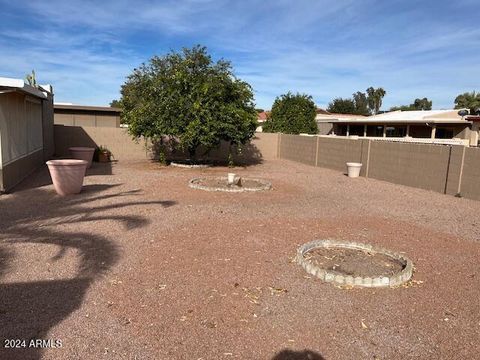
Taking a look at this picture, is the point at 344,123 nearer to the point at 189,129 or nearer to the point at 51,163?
the point at 189,129

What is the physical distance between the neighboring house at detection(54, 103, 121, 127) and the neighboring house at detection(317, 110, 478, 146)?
19.9 meters

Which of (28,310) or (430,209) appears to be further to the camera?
(430,209)

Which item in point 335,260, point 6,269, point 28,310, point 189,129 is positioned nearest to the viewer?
point 28,310

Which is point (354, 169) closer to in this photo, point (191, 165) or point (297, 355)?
point (191, 165)

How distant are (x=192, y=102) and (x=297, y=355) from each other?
13547 millimetres

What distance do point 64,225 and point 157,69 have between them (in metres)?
11.6

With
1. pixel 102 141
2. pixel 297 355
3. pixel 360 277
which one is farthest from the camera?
pixel 102 141

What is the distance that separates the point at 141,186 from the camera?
11430mm

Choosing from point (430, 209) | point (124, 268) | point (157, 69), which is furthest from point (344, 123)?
point (124, 268)

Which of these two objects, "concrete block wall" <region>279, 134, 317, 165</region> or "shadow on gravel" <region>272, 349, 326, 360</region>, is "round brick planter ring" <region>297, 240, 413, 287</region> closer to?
"shadow on gravel" <region>272, 349, 326, 360</region>

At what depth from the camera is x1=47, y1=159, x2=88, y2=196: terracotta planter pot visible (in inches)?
360

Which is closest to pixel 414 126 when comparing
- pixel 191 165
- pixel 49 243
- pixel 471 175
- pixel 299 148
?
pixel 299 148

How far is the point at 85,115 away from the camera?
26312 millimetres

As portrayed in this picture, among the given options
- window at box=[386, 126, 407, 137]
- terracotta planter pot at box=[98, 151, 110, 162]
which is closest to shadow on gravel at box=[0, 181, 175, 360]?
terracotta planter pot at box=[98, 151, 110, 162]
